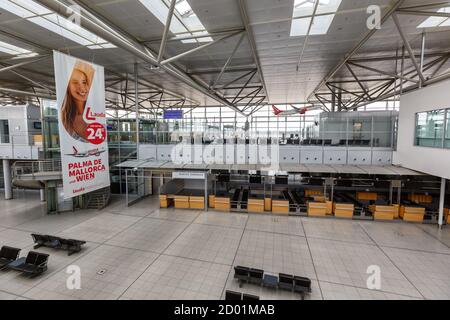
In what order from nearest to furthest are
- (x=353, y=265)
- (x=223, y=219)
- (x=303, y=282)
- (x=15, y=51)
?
1. (x=303, y=282)
2. (x=353, y=265)
3. (x=15, y=51)
4. (x=223, y=219)

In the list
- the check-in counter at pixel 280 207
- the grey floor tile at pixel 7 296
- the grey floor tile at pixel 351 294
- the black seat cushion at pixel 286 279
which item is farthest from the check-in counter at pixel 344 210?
the grey floor tile at pixel 7 296

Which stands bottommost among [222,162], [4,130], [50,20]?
[222,162]

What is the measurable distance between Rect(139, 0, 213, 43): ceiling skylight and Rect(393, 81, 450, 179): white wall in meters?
10.5

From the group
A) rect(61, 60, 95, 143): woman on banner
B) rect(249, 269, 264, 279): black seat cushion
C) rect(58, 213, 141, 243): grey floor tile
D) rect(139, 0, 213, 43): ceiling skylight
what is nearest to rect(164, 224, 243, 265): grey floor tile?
rect(249, 269, 264, 279): black seat cushion

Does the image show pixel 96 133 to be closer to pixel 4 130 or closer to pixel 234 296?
pixel 234 296

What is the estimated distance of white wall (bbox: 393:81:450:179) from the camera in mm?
8992

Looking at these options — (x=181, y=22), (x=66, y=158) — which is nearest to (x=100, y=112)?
(x=66, y=158)

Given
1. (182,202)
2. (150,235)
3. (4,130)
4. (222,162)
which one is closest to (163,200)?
(182,202)

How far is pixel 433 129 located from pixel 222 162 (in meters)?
11.0

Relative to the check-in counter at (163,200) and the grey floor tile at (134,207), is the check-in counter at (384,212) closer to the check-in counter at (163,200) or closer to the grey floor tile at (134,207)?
the check-in counter at (163,200)

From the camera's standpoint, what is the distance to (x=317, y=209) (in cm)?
1249

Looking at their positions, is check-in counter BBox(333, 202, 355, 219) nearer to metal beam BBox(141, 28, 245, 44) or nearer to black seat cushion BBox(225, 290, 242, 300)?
black seat cushion BBox(225, 290, 242, 300)
